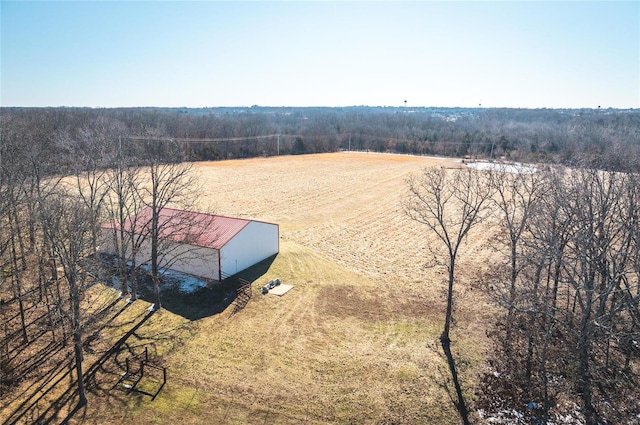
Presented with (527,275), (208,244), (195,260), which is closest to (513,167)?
(527,275)

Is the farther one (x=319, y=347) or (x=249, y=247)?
(x=249, y=247)

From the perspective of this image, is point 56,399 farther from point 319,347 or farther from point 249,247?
point 249,247

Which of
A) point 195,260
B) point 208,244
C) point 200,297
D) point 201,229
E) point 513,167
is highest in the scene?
point 513,167

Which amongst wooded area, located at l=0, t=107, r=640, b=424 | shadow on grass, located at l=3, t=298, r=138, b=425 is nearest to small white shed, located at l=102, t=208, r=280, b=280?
wooded area, located at l=0, t=107, r=640, b=424

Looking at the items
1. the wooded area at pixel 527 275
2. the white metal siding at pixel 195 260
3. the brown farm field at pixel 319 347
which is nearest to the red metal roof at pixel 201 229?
the white metal siding at pixel 195 260

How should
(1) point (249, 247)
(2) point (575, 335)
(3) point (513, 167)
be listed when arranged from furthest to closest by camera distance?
(3) point (513, 167), (1) point (249, 247), (2) point (575, 335)

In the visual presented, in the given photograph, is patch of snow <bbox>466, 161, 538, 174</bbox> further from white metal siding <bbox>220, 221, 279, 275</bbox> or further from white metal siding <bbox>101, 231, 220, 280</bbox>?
white metal siding <bbox>101, 231, 220, 280</bbox>

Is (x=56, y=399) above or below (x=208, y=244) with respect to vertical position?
below

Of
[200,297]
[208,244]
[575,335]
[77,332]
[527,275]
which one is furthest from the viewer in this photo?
[208,244]
